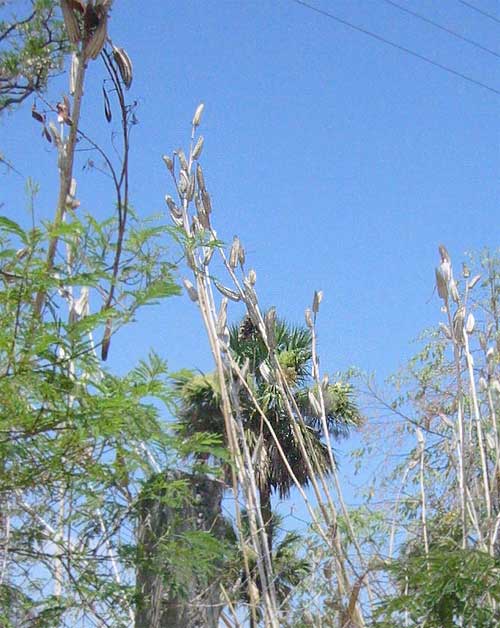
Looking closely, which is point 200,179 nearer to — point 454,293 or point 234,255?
point 234,255

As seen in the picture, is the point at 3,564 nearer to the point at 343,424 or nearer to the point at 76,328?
the point at 76,328

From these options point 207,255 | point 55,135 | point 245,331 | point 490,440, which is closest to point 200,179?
point 207,255

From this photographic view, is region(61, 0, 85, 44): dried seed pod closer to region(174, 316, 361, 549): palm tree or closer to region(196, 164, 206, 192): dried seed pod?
region(196, 164, 206, 192): dried seed pod

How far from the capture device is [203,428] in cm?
950

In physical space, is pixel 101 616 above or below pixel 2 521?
below

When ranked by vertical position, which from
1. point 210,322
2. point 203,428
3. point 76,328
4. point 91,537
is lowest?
point 91,537

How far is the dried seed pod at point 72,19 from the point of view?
3.06 meters

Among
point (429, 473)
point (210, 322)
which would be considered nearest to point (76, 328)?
point (210, 322)

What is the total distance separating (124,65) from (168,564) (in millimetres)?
1693

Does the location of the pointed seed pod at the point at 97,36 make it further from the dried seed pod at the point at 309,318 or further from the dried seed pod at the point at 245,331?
the dried seed pod at the point at 245,331

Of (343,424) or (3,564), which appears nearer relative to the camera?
(3,564)

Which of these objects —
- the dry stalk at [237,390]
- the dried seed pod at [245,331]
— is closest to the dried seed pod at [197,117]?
the dry stalk at [237,390]

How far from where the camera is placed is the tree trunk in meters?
3.29

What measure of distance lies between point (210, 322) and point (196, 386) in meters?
5.26
